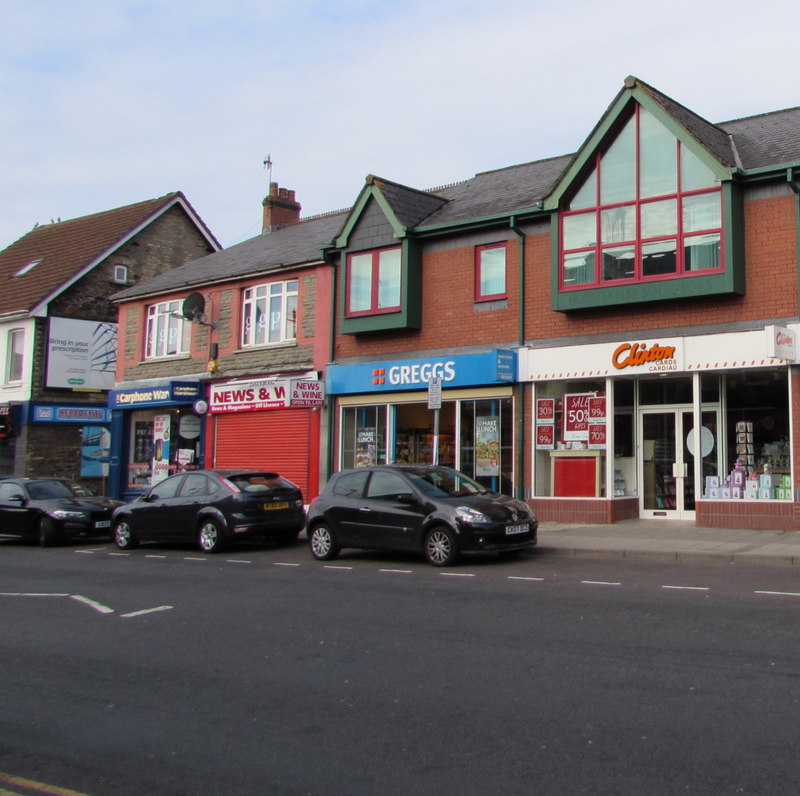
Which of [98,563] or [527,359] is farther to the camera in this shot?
[527,359]

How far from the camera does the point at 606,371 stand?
18.5 metres

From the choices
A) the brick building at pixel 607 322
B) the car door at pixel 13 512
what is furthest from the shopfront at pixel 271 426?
the car door at pixel 13 512

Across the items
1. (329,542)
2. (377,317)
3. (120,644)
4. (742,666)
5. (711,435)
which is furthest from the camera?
(377,317)

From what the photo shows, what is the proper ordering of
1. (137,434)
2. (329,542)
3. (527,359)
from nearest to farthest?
(329,542) → (527,359) → (137,434)

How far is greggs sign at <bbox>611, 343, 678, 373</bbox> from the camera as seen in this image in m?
17.6

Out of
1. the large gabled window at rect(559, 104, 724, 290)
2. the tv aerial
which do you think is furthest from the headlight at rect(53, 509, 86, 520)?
the large gabled window at rect(559, 104, 724, 290)

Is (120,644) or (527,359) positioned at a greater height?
(527,359)

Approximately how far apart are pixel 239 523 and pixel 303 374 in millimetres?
7876

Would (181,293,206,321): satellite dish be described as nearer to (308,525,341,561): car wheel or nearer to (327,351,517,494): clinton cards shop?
(327,351,517,494): clinton cards shop

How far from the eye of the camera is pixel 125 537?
18188 millimetres

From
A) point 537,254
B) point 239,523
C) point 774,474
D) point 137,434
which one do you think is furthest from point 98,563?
point 137,434

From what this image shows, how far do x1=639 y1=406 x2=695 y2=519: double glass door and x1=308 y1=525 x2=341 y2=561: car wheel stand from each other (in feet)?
23.6

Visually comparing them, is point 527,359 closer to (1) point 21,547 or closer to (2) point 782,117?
(2) point 782,117

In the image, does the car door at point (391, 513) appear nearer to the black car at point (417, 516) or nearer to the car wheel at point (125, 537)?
the black car at point (417, 516)
